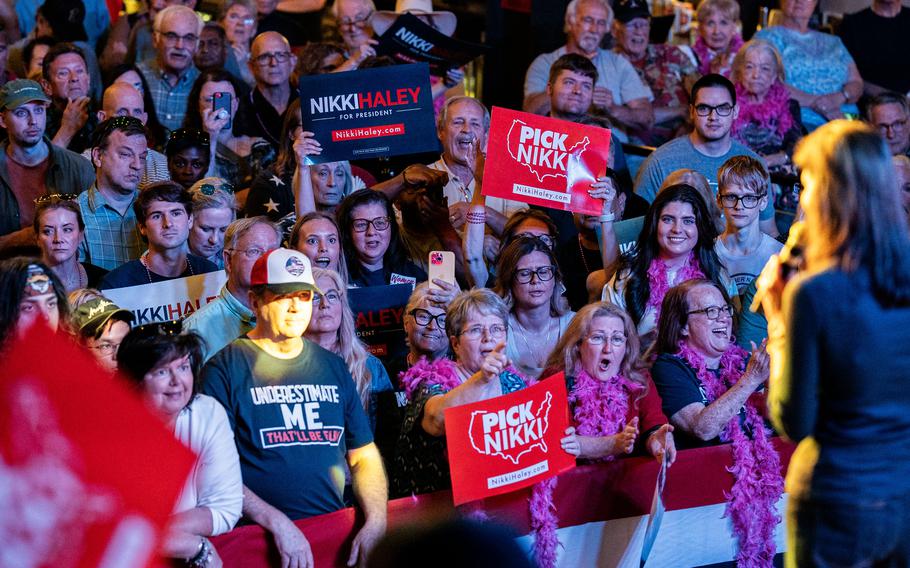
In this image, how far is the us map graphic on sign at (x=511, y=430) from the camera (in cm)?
421

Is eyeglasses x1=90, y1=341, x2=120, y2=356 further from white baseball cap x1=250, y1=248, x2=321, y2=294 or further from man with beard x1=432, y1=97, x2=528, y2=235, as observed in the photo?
man with beard x1=432, y1=97, x2=528, y2=235

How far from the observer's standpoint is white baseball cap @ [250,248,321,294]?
4164mm

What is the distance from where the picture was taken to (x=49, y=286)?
12.8ft

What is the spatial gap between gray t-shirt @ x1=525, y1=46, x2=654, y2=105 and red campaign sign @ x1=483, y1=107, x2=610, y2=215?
220 centimetres

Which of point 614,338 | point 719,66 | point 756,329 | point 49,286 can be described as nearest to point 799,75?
point 719,66

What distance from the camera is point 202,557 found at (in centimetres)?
371

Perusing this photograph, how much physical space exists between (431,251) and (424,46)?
169 centimetres

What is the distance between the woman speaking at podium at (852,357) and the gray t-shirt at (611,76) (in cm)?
516

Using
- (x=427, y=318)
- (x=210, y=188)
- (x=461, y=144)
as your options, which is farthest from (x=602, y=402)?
(x=210, y=188)

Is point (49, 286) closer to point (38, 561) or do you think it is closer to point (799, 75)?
point (38, 561)

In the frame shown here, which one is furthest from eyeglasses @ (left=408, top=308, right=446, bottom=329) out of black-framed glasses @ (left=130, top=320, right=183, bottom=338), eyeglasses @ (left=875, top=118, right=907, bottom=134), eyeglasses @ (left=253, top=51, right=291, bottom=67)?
eyeglasses @ (left=875, top=118, right=907, bottom=134)

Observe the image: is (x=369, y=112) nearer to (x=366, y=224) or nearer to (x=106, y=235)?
(x=366, y=224)

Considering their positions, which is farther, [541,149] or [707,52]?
[707,52]

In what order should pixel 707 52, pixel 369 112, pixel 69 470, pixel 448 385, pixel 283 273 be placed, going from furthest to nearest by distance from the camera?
pixel 707 52 → pixel 369 112 → pixel 448 385 → pixel 283 273 → pixel 69 470
